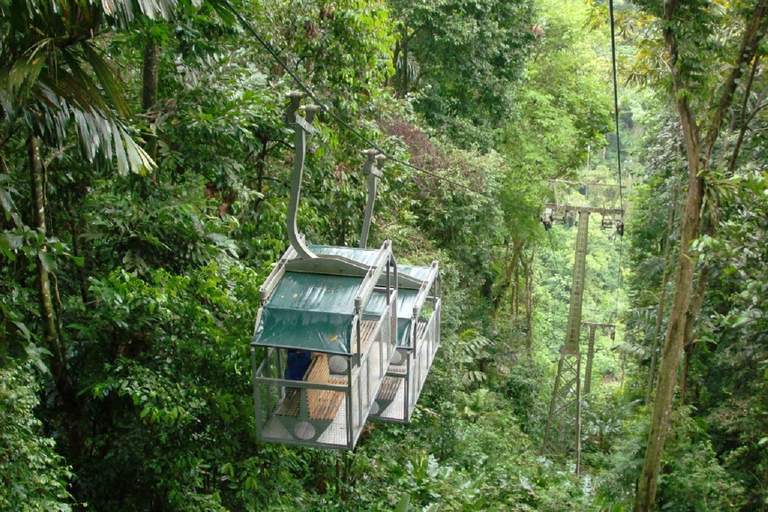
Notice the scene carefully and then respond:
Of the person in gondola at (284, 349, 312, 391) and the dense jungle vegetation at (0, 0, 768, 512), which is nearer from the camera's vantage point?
the dense jungle vegetation at (0, 0, 768, 512)

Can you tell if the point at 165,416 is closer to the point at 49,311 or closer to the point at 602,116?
the point at 49,311

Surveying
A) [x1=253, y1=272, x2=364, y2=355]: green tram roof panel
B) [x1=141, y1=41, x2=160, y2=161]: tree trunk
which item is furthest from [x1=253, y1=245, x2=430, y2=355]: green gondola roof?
[x1=141, y1=41, x2=160, y2=161]: tree trunk

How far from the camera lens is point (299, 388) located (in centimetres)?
499

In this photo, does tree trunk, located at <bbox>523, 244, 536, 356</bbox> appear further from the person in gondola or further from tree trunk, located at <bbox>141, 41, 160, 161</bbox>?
the person in gondola

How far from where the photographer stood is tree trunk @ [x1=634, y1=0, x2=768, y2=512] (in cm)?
837

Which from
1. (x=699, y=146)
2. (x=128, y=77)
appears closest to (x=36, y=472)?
(x=128, y=77)

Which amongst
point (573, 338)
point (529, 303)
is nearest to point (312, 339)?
point (573, 338)

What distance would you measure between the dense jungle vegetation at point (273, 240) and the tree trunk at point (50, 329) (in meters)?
0.02

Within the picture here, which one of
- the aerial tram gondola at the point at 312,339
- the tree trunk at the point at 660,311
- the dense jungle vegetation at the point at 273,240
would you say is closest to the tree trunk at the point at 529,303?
the dense jungle vegetation at the point at 273,240

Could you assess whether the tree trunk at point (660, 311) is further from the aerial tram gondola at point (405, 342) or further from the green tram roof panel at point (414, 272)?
the aerial tram gondola at point (405, 342)

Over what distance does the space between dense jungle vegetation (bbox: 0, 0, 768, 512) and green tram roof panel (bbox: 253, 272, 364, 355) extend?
82 centimetres

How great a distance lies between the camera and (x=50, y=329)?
5.55 metres

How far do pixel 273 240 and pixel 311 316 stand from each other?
6.66ft

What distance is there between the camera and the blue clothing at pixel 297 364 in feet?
17.9
